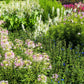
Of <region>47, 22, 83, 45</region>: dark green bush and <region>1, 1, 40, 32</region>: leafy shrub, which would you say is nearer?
<region>47, 22, 83, 45</region>: dark green bush

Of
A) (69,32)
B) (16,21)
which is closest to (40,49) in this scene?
(69,32)

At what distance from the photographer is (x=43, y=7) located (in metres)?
5.89

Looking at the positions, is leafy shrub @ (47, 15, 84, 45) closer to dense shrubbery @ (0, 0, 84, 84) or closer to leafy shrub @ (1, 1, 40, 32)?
dense shrubbery @ (0, 0, 84, 84)

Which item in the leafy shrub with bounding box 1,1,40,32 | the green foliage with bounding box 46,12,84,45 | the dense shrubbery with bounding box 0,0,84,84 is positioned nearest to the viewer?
the dense shrubbery with bounding box 0,0,84,84

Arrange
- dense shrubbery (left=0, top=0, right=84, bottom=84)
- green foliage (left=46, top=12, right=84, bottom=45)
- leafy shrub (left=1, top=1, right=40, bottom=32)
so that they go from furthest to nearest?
leafy shrub (left=1, top=1, right=40, bottom=32)
green foliage (left=46, top=12, right=84, bottom=45)
dense shrubbery (left=0, top=0, right=84, bottom=84)

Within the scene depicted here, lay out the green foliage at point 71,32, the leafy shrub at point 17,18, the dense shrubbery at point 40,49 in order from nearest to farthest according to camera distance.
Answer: the dense shrubbery at point 40,49 < the green foliage at point 71,32 < the leafy shrub at point 17,18

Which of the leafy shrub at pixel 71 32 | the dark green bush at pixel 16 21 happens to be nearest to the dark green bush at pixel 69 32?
the leafy shrub at pixel 71 32

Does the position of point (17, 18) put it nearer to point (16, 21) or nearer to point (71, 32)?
point (16, 21)

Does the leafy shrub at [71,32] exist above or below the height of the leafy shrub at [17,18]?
below

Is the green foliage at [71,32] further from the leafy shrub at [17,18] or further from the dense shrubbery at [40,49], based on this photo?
the leafy shrub at [17,18]

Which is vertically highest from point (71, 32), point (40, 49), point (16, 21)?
point (16, 21)

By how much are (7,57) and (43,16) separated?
3.91m

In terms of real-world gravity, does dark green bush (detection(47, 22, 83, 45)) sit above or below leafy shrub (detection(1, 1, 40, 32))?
below

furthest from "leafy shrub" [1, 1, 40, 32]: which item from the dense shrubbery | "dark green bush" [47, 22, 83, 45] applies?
"dark green bush" [47, 22, 83, 45]
